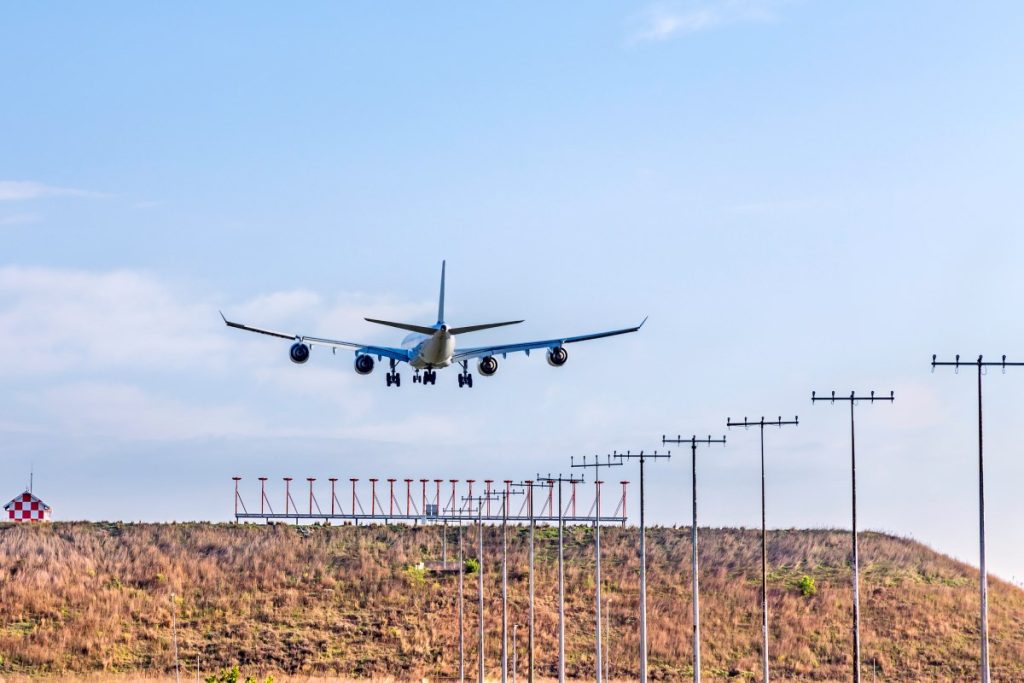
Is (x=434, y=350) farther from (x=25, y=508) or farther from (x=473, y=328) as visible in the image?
(x=25, y=508)

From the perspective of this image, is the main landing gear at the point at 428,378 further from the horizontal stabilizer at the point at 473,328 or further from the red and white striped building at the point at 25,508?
the red and white striped building at the point at 25,508

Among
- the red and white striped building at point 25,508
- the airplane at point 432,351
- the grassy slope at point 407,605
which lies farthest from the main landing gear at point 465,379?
the red and white striped building at point 25,508

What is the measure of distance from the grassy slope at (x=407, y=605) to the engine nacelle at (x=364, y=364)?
131 feet

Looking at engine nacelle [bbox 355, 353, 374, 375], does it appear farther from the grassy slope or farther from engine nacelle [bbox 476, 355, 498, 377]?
the grassy slope

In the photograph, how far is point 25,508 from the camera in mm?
191500

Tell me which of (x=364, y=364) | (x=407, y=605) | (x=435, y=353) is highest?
(x=364, y=364)

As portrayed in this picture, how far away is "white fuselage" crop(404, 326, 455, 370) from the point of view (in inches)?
3935

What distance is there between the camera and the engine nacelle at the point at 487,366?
106 meters

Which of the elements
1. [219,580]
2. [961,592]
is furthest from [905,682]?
[219,580]

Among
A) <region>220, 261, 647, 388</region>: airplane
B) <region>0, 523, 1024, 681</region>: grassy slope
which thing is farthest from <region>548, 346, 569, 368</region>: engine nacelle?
<region>0, 523, 1024, 681</region>: grassy slope

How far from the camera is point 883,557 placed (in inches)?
7623

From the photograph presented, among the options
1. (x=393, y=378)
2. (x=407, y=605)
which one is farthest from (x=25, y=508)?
(x=393, y=378)

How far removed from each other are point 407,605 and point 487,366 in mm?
61063

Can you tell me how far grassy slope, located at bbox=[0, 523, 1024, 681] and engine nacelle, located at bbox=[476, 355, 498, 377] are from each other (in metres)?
42.3
